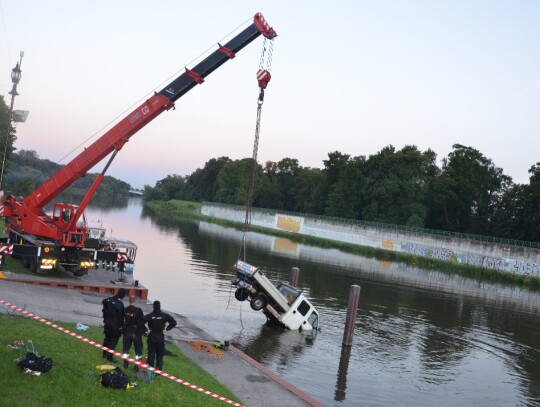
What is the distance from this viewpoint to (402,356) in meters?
27.5

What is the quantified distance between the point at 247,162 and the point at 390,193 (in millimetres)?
78522

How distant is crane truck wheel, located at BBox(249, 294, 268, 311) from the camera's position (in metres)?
27.7

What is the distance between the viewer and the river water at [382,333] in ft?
74.4

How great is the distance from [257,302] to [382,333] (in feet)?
28.3

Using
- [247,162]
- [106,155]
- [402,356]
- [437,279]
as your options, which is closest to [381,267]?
[437,279]

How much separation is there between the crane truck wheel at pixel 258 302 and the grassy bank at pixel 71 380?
11.3 metres

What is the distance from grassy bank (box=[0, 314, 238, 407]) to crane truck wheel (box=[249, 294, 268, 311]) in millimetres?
11331

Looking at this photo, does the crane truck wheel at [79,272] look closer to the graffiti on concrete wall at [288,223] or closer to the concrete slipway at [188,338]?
the concrete slipway at [188,338]

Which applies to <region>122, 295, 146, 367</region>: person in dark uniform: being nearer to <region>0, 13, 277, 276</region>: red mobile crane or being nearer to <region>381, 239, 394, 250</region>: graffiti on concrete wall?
<region>0, 13, 277, 276</region>: red mobile crane

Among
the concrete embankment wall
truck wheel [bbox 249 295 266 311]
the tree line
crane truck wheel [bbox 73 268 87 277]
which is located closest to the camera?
crane truck wheel [bbox 73 268 87 277]

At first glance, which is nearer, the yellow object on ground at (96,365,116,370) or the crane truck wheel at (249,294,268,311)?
the yellow object on ground at (96,365,116,370)

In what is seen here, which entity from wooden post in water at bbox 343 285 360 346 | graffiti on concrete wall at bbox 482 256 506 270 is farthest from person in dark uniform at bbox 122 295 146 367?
graffiti on concrete wall at bbox 482 256 506 270

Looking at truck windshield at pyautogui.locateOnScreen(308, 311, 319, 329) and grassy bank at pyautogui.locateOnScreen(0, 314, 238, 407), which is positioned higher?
grassy bank at pyautogui.locateOnScreen(0, 314, 238, 407)

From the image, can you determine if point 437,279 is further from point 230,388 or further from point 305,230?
point 230,388
